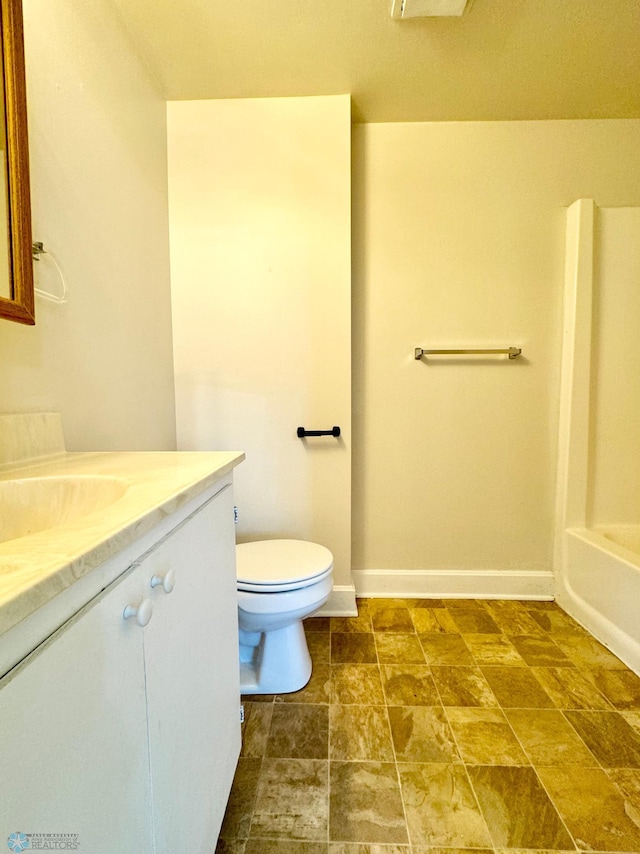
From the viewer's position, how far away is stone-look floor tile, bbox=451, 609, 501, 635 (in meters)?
1.56

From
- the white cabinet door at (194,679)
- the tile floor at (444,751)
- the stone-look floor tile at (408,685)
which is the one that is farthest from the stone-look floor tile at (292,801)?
the stone-look floor tile at (408,685)

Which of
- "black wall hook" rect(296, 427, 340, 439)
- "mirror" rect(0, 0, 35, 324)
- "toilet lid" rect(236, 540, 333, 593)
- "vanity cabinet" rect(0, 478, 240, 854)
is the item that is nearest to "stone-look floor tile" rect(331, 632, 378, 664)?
"toilet lid" rect(236, 540, 333, 593)

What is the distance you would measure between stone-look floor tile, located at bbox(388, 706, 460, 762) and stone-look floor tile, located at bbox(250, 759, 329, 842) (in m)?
0.23

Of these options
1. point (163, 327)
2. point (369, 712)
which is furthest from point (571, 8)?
point (369, 712)

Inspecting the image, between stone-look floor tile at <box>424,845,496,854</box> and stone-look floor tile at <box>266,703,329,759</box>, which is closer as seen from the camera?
stone-look floor tile at <box>424,845,496,854</box>

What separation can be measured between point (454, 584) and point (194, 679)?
1568 mm

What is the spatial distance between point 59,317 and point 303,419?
972 mm

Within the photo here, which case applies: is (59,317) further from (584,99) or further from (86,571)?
(584,99)

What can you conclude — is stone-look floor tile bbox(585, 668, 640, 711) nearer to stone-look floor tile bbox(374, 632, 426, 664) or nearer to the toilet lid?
stone-look floor tile bbox(374, 632, 426, 664)

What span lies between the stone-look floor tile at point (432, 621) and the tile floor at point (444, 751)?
0.03 meters

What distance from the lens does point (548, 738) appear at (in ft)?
3.47

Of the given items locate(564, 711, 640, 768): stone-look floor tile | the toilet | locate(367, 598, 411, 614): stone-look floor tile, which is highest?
the toilet

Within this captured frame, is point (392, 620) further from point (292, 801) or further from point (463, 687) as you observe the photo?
point (292, 801)

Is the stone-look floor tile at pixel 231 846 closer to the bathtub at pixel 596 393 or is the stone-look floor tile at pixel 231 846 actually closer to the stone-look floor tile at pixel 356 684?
the stone-look floor tile at pixel 356 684
